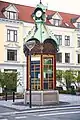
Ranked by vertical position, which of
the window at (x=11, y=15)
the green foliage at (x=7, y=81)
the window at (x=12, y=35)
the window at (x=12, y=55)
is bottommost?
the green foliage at (x=7, y=81)

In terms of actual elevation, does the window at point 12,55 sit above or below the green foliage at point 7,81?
above

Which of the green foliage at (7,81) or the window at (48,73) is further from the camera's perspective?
the green foliage at (7,81)

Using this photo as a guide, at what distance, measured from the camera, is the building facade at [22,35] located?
43.1 meters

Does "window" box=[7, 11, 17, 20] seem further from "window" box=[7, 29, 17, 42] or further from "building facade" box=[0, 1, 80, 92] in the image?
"window" box=[7, 29, 17, 42]

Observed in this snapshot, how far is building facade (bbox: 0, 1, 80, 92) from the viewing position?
43062 millimetres

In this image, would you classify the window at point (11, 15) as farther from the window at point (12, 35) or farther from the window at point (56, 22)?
the window at point (56, 22)

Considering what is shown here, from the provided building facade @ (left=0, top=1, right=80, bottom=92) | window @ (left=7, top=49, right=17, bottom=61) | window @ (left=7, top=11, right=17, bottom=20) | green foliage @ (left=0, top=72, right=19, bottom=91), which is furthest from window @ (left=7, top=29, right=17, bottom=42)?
green foliage @ (left=0, top=72, right=19, bottom=91)

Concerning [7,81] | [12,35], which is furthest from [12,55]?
[7,81]

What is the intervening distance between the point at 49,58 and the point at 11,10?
74.3 feet

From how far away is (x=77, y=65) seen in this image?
51.0 metres

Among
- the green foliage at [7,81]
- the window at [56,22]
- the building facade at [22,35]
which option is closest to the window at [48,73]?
the green foliage at [7,81]

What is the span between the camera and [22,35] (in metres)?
45.1

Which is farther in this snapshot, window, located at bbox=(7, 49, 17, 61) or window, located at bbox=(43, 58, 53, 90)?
window, located at bbox=(7, 49, 17, 61)

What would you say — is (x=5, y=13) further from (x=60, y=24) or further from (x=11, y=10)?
(x=60, y=24)
